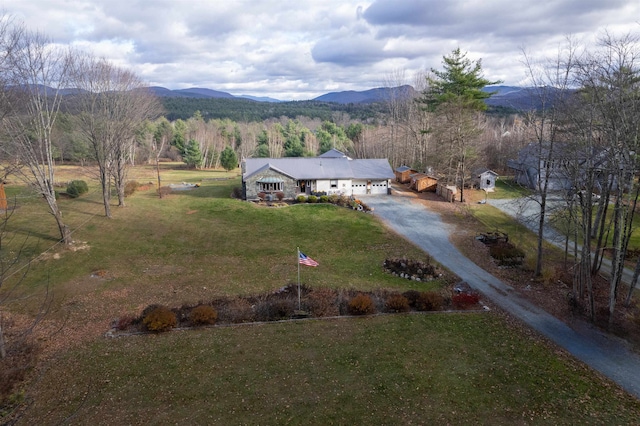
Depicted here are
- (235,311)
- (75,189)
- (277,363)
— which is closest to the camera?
(277,363)

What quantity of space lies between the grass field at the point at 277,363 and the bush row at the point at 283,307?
2.31 ft

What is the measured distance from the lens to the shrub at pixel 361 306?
58.1 ft

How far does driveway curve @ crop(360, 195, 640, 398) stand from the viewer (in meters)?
13.9

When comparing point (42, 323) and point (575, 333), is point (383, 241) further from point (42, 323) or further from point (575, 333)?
point (42, 323)

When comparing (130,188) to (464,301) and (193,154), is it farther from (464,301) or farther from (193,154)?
(464,301)

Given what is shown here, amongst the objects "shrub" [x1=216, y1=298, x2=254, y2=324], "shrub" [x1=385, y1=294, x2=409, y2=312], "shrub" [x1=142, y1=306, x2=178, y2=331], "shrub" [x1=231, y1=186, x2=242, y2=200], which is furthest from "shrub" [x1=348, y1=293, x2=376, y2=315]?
"shrub" [x1=231, y1=186, x2=242, y2=200]

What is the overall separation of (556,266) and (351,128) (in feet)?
239

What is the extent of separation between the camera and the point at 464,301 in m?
18.6

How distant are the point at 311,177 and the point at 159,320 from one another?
93.7 ft

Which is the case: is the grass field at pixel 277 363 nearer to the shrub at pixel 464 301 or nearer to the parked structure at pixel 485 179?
the shrub at pixel 464 301

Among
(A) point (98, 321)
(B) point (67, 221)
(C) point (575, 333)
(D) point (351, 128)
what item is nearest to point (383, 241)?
(C) point (575, 333)

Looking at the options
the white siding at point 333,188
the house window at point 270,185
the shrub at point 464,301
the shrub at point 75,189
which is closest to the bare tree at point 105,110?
the shrub at point 75,189

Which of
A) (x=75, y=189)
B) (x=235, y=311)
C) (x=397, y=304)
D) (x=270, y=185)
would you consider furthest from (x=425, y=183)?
(x=75, y=189)

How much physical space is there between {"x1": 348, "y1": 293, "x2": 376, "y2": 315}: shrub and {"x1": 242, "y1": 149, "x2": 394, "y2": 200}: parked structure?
82.9 ft
